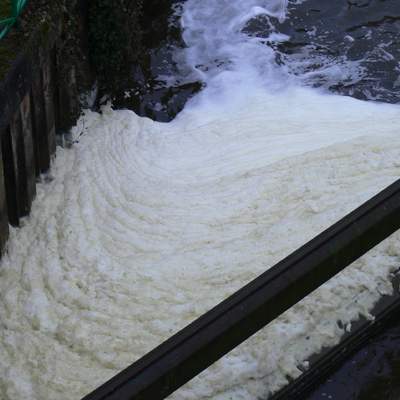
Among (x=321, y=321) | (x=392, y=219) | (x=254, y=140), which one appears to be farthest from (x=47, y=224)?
(x=392, y=219)

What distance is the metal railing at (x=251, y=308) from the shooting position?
1.97 m

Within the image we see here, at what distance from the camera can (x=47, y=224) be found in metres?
5.99

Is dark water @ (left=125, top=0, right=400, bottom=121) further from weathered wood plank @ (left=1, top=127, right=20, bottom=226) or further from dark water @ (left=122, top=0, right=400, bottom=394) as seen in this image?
weathered wood plank @ (left=1, top=127, right=20, bottom=226)

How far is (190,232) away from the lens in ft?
19.4

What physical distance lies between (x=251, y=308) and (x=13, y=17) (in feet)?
13.8

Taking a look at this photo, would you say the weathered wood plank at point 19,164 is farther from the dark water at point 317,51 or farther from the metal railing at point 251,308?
the metal railing at point 251,308

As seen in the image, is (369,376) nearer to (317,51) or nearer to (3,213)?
(3,213)

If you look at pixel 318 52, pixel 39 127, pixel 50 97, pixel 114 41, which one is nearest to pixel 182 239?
pixel 39 127

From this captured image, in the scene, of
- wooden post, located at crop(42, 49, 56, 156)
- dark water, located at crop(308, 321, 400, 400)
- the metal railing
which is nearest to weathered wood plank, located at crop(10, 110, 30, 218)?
wooden post, located at crop(42, 49, 56, 156)

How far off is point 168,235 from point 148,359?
3923mm

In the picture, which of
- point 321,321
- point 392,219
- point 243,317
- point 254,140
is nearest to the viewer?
point 243,317

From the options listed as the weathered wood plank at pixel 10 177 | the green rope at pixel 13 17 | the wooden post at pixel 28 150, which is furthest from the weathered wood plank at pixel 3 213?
the green rope at pixel 13 17

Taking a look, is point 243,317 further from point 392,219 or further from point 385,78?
point 385,78

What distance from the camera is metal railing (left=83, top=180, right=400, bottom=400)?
197 centimetres
